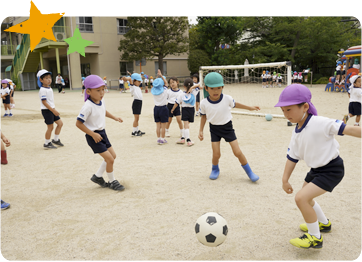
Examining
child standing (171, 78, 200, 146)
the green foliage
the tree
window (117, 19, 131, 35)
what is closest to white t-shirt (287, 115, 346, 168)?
child standing (171, 78, 200, 146)

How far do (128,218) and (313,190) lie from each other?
214 cm

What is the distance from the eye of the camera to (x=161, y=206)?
392 centimetres

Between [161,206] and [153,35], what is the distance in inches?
1079

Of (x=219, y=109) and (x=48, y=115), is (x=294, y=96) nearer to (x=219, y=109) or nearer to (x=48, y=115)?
(x=219, y=109)

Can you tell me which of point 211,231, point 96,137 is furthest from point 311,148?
point 96,137

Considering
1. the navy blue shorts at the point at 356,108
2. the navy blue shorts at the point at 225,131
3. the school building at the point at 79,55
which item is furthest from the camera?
the school building at the point at 79,55

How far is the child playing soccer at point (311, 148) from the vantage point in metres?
2.46

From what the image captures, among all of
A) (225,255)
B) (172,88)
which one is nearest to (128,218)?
(225,255)

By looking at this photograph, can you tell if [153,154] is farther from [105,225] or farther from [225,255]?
[225,255]

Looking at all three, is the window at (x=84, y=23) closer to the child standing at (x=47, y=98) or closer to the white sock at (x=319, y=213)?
the child standing at (x=47, y=98)

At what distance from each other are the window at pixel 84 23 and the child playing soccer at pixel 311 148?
98.0ft

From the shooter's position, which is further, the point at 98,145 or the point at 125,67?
the point at 125,67

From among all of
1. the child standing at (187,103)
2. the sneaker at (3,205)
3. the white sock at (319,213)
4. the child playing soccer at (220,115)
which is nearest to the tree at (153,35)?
the child standing at (187,103)

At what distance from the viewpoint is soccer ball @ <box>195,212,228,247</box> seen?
2707mm
